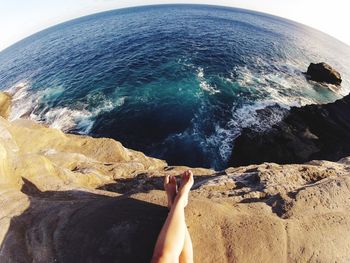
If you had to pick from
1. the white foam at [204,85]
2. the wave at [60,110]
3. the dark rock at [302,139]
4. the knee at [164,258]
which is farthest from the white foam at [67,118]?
the knee at [164,258]

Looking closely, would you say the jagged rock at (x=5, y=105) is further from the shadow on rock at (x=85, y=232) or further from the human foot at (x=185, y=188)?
the human foot at (x=185, y=188)

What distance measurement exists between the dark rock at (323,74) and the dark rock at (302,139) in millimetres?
19780

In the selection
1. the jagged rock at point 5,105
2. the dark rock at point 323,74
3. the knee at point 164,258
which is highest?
the knee at point 164,258

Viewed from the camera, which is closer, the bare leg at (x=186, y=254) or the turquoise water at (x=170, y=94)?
the bare leg at (x=186, y=254)

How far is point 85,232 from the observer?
17.0ft

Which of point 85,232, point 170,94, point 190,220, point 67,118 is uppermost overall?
point 85,232

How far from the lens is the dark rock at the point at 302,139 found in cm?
1961

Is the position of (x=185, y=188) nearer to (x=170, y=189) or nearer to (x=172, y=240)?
(x=170, y=189)

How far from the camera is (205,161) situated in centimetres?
1986

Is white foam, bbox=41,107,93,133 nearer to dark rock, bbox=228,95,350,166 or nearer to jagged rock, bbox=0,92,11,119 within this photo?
jagged rock, bbox=0,92,11,119

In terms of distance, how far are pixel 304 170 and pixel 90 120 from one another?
21574 mm

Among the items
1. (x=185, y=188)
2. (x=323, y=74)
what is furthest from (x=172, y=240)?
(x=323, y=74)

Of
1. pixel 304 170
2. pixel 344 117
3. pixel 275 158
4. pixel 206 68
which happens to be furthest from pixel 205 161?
pixel 206 68

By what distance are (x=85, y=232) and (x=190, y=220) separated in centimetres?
221
